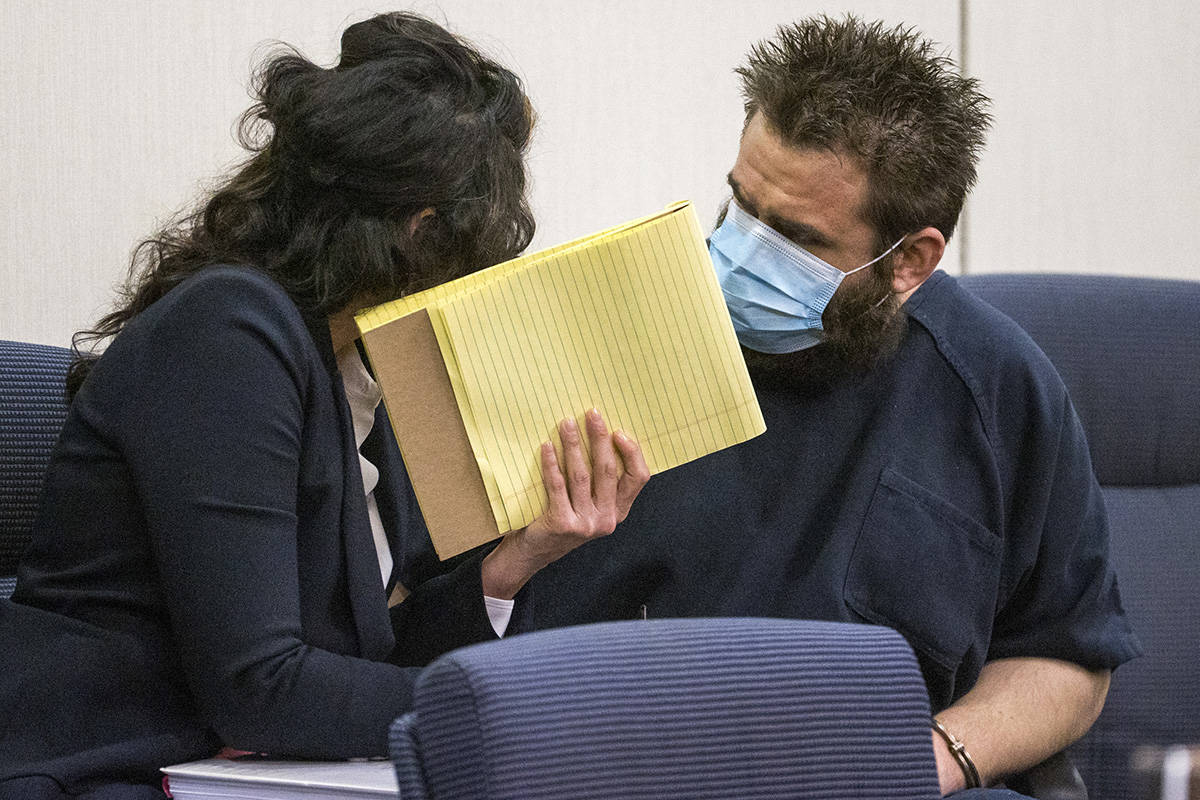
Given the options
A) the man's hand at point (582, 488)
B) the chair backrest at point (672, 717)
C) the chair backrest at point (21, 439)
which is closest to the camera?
the chair backrest at point (672, 717)

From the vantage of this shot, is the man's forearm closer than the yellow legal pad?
No

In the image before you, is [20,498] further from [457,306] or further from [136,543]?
[457,306]

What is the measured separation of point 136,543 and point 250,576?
0.14 metres

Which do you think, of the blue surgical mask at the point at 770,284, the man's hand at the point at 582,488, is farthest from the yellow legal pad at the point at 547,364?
the blue surgical mask at the point at 770,284

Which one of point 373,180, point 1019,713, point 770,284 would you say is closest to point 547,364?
point 373,180

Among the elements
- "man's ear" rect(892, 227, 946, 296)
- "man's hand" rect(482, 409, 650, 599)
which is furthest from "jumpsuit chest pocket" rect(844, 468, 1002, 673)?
"man's hand" rect(482, 409, 650, 599)

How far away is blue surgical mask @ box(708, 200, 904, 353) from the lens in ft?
4.17

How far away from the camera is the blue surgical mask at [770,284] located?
1.27 metres

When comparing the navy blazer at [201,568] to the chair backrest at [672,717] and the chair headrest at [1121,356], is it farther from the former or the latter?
the chair headrest at [1121,356]

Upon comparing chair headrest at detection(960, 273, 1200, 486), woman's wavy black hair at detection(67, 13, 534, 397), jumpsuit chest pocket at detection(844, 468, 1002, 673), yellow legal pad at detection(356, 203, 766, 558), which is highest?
woman's wavy black hair at detection(67, 13, 534, 397)

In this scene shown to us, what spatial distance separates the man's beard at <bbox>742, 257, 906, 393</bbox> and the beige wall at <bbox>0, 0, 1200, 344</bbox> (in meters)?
0.62

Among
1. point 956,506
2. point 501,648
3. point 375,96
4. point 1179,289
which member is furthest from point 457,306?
point 1179,289

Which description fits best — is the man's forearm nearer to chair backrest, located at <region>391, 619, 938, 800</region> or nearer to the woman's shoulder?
chair backrest, located at <region>391, 619, 938, 800</region>

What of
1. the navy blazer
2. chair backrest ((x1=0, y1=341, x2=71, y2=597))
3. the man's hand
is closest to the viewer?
the navy blazer
